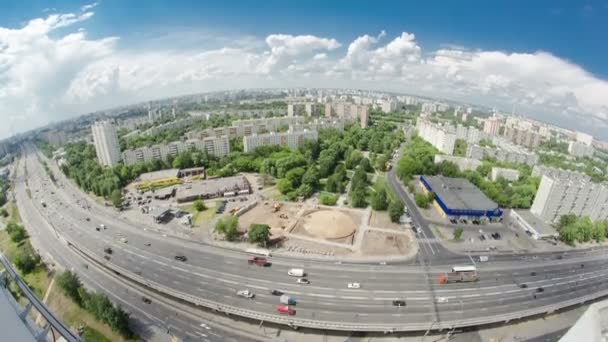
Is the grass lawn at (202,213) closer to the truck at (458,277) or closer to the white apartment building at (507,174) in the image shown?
the truck at (458,277)

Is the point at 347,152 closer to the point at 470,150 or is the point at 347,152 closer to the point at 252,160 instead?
the point at 252,160

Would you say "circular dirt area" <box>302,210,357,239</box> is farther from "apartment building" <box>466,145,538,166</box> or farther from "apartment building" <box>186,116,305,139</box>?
"apartment building" <box>186,116,305,139</box>

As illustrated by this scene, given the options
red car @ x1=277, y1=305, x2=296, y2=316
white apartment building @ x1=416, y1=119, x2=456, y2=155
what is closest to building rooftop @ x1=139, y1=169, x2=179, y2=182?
red car @ x1=277, y1=305, x2=296, y2=316

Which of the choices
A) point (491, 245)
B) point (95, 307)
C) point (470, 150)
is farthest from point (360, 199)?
point (470, 150)

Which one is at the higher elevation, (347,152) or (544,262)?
(347,152)

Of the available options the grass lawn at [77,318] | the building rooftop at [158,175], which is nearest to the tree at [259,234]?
the grass lawn at [77,318]
